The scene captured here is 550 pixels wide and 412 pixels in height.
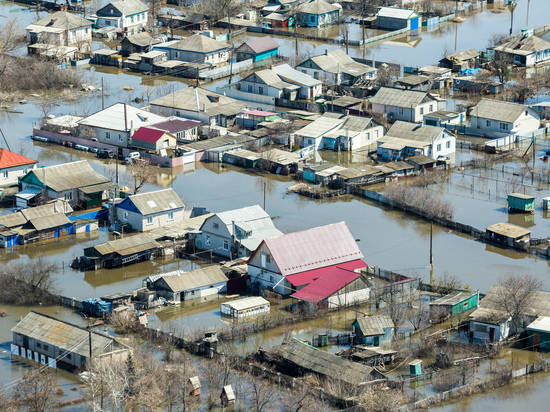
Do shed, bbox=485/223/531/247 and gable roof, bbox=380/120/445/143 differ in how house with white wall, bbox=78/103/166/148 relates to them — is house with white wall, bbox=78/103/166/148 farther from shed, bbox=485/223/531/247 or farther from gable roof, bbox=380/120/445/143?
shed, bbox=485/223/531/247

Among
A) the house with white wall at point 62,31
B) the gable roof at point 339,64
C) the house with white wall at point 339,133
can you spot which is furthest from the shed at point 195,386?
the house with white wall at point 62,31

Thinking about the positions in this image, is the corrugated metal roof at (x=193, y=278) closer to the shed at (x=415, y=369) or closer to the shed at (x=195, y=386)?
the shed at (x=195, y=386)

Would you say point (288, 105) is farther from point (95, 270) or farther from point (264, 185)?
point (95, 270)

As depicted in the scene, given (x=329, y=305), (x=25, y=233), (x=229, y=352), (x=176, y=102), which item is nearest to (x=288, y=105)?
(x=176, y=102)

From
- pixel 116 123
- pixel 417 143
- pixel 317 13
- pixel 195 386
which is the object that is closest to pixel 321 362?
pixel 195 386

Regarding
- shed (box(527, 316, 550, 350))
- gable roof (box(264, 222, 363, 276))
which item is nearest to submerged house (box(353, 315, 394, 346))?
shed (box(527, 316, 550, 350))
